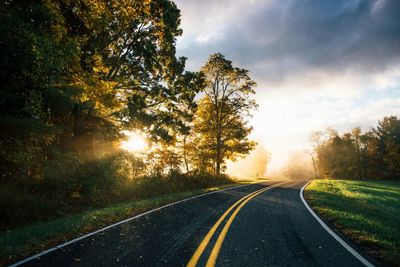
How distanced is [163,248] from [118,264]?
1.15 m

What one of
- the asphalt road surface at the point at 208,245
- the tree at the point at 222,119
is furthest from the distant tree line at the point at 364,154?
the asphalt road surface at the point at 208,245

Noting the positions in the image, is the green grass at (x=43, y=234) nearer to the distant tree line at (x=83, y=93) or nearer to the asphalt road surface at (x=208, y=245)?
the asphalt road surface at (x=208, y=245)

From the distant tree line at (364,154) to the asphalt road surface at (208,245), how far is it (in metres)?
59.4

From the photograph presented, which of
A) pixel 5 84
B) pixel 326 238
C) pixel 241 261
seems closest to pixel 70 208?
pixel 5 84

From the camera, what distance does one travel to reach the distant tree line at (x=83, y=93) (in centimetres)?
764

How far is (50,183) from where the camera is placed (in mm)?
11055

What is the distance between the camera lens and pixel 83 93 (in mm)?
9570

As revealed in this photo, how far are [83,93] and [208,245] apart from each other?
6.96 meters

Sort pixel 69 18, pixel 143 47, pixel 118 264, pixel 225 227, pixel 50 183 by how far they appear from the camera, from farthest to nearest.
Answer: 1. pixel 143 47
2. pixel 50 183
3. pixel 69 18
4. pixel 225 227
5. pixel 118 264

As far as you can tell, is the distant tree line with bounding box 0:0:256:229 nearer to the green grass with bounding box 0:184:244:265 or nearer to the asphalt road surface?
the green grass with bounding box 0:184:244:265

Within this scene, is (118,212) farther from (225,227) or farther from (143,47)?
(143,47)

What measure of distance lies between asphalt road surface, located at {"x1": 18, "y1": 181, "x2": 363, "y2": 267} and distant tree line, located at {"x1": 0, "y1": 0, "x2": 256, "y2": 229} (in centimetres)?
450

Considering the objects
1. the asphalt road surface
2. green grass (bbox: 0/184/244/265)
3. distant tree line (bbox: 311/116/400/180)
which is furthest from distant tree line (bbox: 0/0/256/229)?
distant tree line (bbox: 311/116/400/180)

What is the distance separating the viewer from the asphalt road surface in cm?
503
